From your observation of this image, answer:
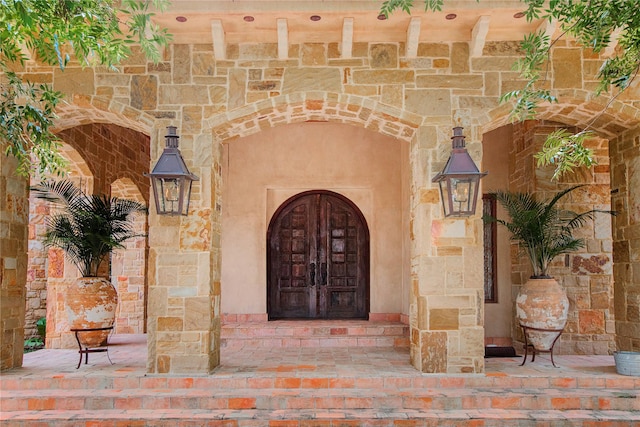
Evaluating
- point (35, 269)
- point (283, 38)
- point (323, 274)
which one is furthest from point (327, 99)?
point (35, 269)

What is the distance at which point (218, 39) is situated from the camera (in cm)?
587

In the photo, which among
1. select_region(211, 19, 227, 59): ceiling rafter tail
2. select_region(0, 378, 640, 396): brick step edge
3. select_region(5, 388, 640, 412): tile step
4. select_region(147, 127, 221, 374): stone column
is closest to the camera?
select_region(5, 388, 640, 412): tile step

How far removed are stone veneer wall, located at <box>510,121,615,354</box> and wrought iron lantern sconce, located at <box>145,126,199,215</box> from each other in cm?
471

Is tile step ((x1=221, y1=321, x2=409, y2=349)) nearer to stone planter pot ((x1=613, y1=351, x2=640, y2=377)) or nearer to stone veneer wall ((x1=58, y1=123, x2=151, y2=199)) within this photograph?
stone planter pot ((x1=613, y1=351, x2=640, y2=377))

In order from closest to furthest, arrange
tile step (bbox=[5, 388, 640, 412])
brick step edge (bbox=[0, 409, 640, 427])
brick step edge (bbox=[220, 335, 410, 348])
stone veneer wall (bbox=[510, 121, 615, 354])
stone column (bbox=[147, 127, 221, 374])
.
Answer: brick step edge (bbox=[0, 409, 640, 427]) < tile step (bbox=[5, 388, 640, 412]) < stone column (bbox=[147, 127, 221, 374]) < stone veneer wall (bbox=[510, 121, 615, 354]) < brick step edge (bbox=[220, 335, 410, 348])

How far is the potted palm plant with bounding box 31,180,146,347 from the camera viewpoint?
6.58 meters

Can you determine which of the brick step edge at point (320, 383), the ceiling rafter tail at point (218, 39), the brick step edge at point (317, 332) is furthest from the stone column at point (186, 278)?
the brick step edge at point (317, 332)

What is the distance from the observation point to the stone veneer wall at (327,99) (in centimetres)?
598

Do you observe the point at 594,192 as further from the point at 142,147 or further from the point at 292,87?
the point at 142,147

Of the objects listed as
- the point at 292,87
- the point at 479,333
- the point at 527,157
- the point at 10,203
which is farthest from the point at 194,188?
the point at 527,157

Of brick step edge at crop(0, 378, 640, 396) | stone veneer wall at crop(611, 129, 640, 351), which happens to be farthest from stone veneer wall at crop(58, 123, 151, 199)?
stone veneer wall at crop(611, 129, 640, 351)

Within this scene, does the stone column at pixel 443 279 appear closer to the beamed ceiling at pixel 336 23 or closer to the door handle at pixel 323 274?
the beamed ceiling at pixel 336 23

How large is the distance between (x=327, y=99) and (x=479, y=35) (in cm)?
168

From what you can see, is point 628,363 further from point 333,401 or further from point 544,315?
point 333,401
